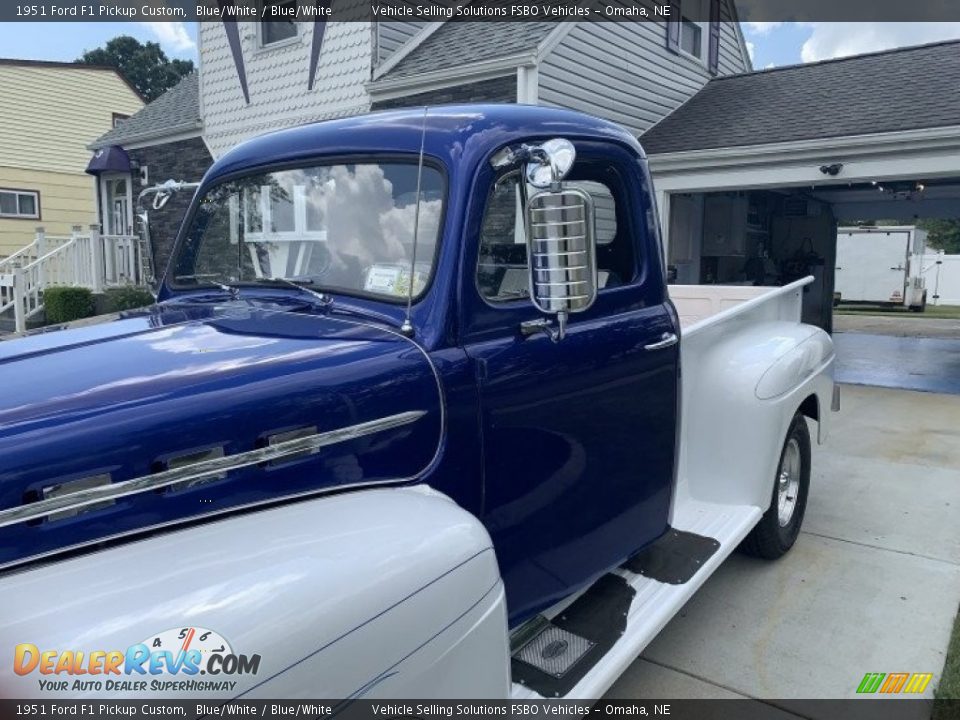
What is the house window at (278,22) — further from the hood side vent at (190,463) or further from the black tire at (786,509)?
the hood side vent at (190,463)

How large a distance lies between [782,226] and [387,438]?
15089 millimetres

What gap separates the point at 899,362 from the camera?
11.9 m

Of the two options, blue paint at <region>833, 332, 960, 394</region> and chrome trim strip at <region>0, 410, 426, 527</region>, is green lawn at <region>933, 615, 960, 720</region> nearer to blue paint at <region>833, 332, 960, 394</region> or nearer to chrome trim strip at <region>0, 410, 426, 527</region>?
chrome trim strip at <region>0, 410, 426, 527</region>

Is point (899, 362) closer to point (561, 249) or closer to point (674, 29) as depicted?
point (674, 29)

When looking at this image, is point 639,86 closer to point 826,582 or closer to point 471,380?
point 826,582

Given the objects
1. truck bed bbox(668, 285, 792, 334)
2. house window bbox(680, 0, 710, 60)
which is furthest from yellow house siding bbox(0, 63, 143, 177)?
truck bed bbox(668, 285, 792, 334)

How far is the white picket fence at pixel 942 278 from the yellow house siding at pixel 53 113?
28576 millimetres

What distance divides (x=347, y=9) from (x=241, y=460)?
10.7 m

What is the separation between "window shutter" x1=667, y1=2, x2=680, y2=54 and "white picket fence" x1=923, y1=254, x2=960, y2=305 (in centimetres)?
2095

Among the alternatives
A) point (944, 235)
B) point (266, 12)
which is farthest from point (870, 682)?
point (944, 235)

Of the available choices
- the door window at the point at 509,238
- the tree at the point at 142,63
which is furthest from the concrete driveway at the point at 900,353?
the tree at the point at 142,63

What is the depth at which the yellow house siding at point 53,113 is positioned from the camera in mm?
19156

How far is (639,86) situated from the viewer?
1162 cm

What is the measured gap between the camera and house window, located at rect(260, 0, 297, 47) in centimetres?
1189
